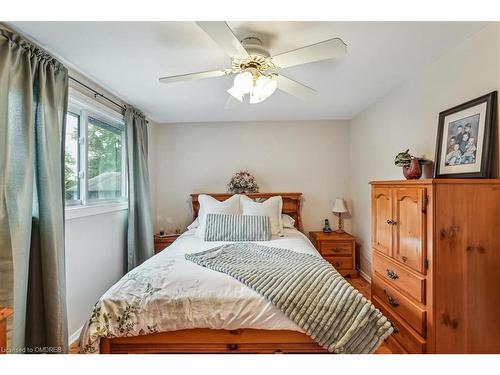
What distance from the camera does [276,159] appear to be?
12.1ft

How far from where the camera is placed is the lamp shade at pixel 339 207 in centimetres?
345

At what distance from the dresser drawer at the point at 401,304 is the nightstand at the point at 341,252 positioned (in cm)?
118

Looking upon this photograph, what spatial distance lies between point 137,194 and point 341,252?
270cm

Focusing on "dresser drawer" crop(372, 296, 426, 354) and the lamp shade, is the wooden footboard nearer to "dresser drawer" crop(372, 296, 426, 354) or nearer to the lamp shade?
"dresser drawer" crop(372, 296, 426, 354)

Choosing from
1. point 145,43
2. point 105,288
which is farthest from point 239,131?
point 105,288

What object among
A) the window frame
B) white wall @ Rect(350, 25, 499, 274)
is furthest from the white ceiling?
the window frame

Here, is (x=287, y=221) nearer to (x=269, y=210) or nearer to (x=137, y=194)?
(x=269, y=210)

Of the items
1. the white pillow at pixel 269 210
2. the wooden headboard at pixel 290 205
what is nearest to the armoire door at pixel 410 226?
the white pillow at pixel 269 210

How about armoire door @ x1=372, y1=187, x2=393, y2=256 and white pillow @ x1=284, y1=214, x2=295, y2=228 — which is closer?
armoire door @ x1=372, y1=187, x2=393, y2=256

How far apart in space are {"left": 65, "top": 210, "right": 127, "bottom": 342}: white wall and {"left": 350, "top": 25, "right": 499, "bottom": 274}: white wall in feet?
9.76

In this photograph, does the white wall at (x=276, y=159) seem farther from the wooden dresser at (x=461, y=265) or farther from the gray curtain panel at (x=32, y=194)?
the wooden dresser at (x=461, y=265)

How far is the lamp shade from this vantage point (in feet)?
11.3
